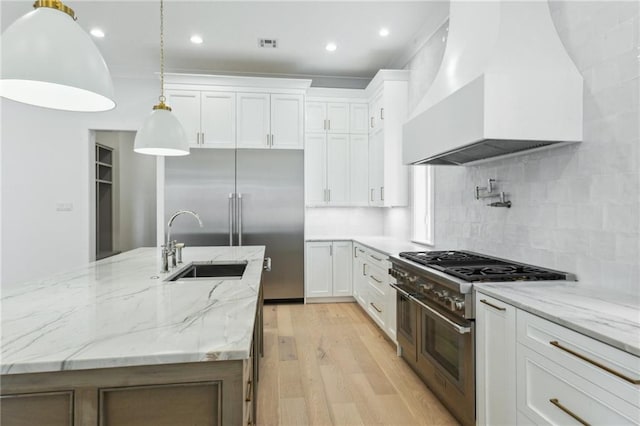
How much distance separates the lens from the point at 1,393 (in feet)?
3.09

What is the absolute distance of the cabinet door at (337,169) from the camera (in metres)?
4.89

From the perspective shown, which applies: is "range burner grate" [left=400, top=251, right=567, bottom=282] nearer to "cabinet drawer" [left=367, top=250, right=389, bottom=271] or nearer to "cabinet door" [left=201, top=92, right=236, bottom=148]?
"cabinet drawer" [left=367, top=250, right=389, bottom=271]

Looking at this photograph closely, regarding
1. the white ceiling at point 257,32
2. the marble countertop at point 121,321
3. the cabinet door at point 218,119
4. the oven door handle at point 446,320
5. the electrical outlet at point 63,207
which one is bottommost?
the oven door handle at point 446,320

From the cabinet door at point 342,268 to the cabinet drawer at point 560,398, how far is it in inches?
127

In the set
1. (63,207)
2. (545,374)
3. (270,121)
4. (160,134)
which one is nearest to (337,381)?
(545,374)

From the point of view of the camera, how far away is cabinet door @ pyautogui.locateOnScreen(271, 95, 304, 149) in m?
4.59

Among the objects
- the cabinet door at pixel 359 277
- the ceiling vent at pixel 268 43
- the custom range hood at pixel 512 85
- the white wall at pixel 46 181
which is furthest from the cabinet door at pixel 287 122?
the custom range hood at pixel 512 85

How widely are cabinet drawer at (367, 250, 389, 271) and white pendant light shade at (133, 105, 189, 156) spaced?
6.61 feet

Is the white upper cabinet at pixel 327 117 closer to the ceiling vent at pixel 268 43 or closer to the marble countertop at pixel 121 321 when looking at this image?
the ceiling vent at pixel 268 43

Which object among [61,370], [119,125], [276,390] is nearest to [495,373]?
[276,390]

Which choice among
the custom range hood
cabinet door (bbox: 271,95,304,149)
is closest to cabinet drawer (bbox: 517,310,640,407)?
the custom range hood

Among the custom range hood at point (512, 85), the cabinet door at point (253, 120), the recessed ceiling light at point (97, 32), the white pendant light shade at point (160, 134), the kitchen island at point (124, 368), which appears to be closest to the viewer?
the kitchen island at point (124, 368)

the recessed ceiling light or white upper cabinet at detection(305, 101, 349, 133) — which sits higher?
the recessed ceiling light

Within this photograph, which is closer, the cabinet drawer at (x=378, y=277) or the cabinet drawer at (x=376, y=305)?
the cabinet drawer at (x=378, y=277)
